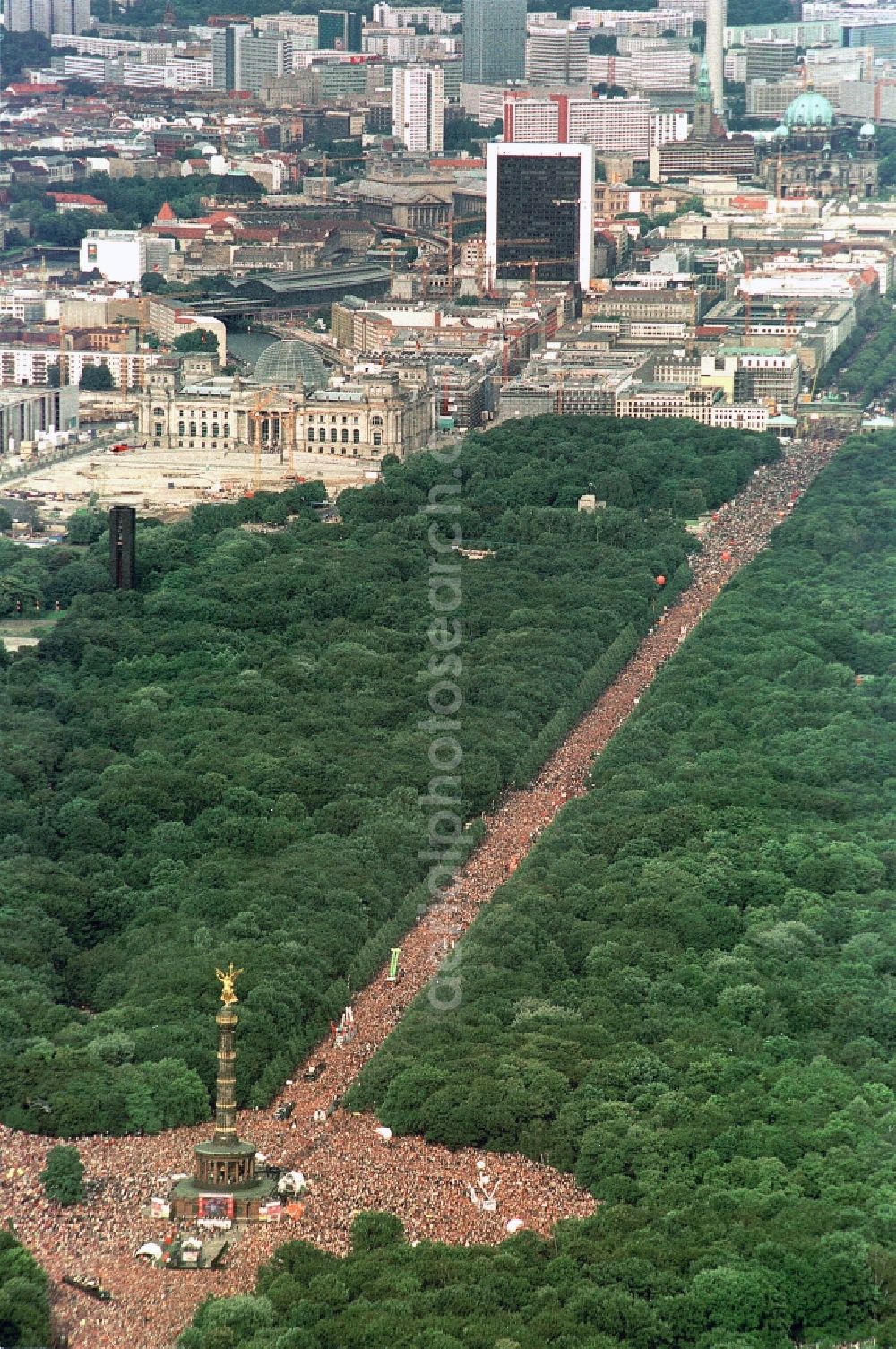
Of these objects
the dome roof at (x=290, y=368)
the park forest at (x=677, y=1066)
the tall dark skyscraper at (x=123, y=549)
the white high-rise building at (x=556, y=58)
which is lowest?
the park forest at (x=677, y=1066)

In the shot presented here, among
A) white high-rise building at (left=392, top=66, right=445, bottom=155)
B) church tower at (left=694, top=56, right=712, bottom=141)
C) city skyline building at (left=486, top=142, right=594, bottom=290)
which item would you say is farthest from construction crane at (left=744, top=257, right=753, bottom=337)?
white high-rise building at (left=392, top=66, right=445, bottom=155)

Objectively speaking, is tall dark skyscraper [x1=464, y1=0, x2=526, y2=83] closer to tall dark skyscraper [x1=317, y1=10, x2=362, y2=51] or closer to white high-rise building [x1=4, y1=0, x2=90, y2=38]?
tall dark skyscraper [x1=317, y1=10, x2=362, y2=51]

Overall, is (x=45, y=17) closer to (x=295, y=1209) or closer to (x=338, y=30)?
(x=338, y=30)

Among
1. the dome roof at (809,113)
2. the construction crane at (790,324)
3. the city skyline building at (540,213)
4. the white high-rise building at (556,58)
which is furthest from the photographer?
the white high-rise building at (556,58)

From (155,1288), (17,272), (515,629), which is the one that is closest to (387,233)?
(17,272)

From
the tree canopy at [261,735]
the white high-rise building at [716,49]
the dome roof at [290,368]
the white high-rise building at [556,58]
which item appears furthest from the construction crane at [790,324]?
the white high-rise building at [556,58]

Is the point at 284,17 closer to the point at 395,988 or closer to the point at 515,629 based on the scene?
the point at 515,629

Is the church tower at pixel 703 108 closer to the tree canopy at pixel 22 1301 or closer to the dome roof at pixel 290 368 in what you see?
the dome roof at pixel 290 368
